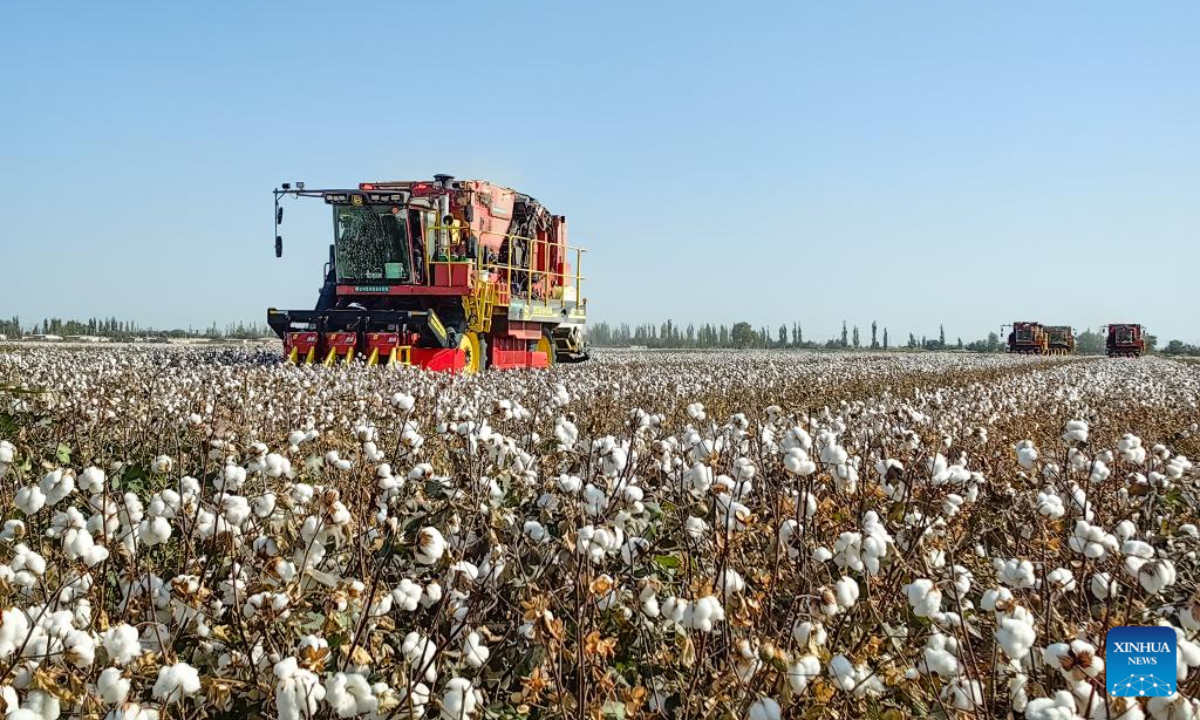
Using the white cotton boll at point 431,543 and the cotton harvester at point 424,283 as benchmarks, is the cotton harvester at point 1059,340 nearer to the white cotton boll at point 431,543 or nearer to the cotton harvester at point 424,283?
the cotton harvester at point 424,283

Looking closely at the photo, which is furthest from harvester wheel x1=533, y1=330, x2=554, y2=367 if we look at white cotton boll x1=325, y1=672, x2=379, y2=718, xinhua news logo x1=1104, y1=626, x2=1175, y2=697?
xinhua news logo x1=1104, y1=626, x2=1175, y2=697

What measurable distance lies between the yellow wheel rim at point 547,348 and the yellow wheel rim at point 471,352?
4098 mm

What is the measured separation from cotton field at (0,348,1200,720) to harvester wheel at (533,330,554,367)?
1885 centimetres

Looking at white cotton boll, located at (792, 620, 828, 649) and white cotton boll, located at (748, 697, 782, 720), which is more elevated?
white cotton boll, located at (792, 620, 828, 649)

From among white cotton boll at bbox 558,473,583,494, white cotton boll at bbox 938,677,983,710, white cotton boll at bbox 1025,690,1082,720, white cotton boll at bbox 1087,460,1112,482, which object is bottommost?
white cotton boll at bbox 938,677,983,710

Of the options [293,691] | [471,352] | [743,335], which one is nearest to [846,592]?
[293,691]

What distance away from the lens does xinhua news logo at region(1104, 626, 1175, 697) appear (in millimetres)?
2162

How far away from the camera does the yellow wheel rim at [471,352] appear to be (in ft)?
63.4

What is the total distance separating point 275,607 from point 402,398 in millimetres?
2242

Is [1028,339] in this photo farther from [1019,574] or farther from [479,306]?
[1019,574]

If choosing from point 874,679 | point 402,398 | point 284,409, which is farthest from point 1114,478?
point 284,409

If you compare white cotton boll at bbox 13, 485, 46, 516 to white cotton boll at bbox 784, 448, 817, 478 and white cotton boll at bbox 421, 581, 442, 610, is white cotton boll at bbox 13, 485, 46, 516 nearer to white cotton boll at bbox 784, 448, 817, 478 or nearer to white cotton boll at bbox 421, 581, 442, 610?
white cotton boll at bbox 421, 581, 442, 610

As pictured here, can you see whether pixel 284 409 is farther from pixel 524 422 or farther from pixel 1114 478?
pixel 1114 478

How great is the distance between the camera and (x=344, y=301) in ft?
67.7
